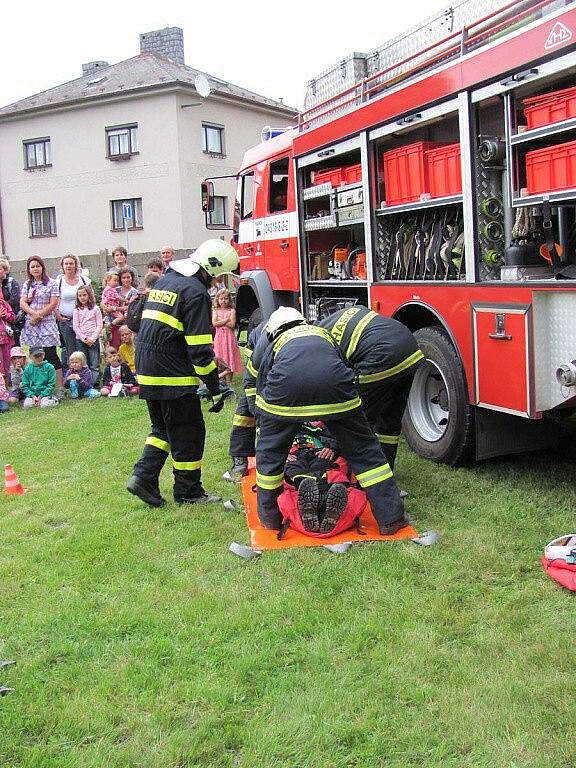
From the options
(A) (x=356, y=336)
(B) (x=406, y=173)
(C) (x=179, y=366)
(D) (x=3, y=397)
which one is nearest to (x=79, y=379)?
(D) (x=3, y=397)

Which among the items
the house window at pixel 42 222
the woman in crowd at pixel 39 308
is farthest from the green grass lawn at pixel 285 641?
the house window at pixel 42 222

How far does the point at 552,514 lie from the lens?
16.5ft

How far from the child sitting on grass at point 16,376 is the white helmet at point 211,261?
5.16 m

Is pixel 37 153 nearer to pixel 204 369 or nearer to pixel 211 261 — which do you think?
pixel 211 261

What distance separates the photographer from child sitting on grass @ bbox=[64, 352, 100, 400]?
33.6 ft

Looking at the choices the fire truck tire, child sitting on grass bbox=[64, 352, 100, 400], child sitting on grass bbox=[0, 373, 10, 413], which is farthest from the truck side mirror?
the fire truck tire

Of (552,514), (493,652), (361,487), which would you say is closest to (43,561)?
(361,487)

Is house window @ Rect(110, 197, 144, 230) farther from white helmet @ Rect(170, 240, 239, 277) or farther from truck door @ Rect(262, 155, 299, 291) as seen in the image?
white helmet @ Rect(170, 240, 239, 277)

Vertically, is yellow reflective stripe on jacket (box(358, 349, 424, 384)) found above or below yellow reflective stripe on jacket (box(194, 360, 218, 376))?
below

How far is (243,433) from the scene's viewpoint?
614 centimetres

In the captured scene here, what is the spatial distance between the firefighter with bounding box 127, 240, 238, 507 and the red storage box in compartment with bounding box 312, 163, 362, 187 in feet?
6.32

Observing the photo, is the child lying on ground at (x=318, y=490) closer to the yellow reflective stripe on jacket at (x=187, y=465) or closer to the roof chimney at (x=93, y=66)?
the yellow reflective stripe on jacket at (x=187, y=465)

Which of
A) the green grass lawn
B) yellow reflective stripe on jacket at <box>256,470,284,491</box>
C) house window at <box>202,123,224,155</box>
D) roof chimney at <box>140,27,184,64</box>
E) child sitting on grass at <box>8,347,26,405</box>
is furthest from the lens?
roof chimney at <box>140,27,184,64</box>

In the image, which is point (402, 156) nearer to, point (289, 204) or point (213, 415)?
Answer: point (289, 204)
